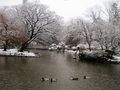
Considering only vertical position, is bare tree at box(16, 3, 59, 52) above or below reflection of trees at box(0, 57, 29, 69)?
above

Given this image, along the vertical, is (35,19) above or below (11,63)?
above

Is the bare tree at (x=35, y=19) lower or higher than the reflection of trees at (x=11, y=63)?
higher

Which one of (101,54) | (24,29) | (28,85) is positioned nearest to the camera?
(28,85)

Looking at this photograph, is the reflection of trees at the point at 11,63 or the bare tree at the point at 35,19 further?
the bare tree at the point at 35,19

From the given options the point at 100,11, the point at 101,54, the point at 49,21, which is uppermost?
the point at 100,11

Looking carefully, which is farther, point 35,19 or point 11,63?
point 35,19

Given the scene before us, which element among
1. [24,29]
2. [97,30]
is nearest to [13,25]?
[24,29]

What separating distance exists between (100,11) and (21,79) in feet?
102

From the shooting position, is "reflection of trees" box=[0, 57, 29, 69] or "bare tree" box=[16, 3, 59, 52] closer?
"reflection of trees" box=[0, 57, 29, 69]

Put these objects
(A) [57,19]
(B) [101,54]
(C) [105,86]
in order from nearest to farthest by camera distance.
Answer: (C) [105,86]
(B) [101,54]
(A) [57,19]

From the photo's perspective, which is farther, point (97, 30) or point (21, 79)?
point (97, 30)

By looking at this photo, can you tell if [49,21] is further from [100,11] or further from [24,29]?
[100,11]

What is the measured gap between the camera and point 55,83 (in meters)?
14.7

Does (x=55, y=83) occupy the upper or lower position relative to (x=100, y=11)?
lower
